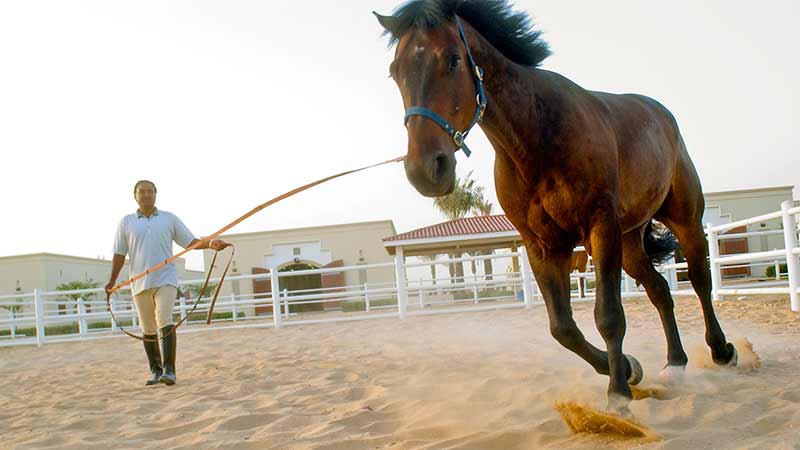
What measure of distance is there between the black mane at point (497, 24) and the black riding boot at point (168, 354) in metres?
3.49

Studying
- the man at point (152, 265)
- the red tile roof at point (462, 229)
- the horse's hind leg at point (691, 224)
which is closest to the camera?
the horse's hind leg at point (691, 224)

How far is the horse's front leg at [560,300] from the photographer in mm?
2855

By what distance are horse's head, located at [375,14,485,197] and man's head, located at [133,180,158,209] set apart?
11.1 ft

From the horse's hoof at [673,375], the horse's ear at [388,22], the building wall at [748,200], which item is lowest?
the horse's hoof at [673,375]

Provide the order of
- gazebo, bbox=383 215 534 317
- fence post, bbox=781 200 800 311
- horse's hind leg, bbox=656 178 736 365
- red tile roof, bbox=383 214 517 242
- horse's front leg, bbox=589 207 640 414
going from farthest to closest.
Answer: red tile roof, bbox=383 214 517 242
gazebo, bbox=383 215 534 317
fence post, bbox=781 200 800 311
horse's hind leg, bbox=656 178 736 365
horse's front leg, bbox=589 207 640 414

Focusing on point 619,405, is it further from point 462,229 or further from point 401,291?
point 462,229

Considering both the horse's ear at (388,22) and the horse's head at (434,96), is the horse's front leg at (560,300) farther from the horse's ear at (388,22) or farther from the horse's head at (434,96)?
the horse's ear at (388,22)

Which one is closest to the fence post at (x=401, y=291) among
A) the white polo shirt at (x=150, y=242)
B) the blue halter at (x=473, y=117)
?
the white polo shirt at (x=150, y=242)

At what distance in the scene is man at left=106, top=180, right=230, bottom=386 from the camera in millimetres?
4961

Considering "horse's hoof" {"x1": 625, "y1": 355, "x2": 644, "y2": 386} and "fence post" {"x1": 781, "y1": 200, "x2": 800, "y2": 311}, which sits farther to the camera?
"fence post" {"x1": 781, "y1": 200, "x2": 800, "y2": 311}

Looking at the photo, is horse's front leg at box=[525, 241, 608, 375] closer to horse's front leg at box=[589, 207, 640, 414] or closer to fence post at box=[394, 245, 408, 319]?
horse's front leg at box=[589, 207, 640, 414]

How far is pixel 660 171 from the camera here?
3322 millimetres

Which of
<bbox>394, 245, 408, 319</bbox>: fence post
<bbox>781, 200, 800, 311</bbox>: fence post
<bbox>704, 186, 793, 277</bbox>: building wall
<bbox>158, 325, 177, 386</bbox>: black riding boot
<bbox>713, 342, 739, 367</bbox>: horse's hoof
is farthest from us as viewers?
<bbox>704, 186, 793, 277</bbox>: building wall

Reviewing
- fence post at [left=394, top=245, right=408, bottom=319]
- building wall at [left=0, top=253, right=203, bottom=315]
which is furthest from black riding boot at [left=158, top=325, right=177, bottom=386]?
building wall at [left=0, top=253, right=203, bottom=315]
